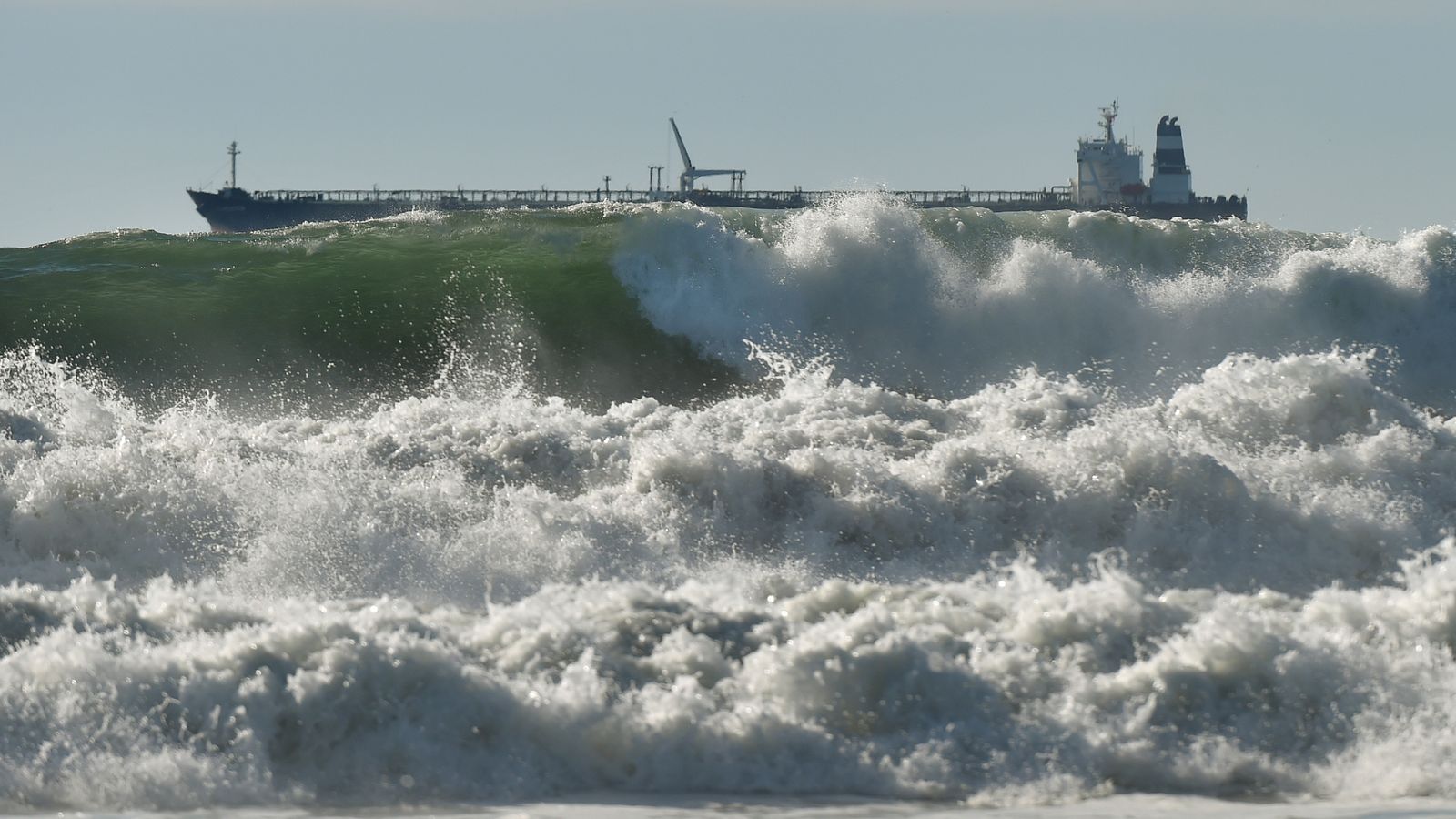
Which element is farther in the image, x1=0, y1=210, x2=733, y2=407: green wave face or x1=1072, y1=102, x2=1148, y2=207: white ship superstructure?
x1=1072, y1=102, x2=1148, y2=207: white ship superstructure

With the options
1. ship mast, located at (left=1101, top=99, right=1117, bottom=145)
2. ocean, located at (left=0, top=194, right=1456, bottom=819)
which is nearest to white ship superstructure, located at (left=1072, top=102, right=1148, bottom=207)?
ship mast, located at (left=1101, top=99, right=1117, bottom=145)

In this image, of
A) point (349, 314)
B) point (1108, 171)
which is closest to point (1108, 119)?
point (1108, 171)

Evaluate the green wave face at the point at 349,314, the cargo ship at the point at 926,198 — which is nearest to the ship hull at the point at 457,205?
the cargo ship at the point at 926,198

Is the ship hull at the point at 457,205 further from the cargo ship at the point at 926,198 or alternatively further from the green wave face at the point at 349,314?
the green wave face at the point at 349,314

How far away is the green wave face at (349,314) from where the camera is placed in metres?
16.4

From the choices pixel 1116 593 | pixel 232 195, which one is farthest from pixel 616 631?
pixel 232 195

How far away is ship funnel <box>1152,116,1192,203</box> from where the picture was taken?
72000mm

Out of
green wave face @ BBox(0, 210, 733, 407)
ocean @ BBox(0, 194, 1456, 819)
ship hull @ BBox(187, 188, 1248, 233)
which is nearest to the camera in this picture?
ocean @ BBox(0, 194, 1456, 819)

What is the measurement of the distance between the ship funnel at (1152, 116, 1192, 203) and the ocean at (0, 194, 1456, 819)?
53702 millimetres

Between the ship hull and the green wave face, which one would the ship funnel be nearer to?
the ship hull

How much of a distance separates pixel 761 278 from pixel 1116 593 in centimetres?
1151

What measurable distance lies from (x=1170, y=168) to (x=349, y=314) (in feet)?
200

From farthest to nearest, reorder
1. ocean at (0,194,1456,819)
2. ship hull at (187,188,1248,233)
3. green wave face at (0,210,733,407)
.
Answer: ship hull at (187,188,1248,233) < green wave face at (0,210,733,407) < ocean at (0,194,1456,819)

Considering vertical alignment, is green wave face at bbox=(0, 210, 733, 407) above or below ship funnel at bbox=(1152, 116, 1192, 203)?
below
